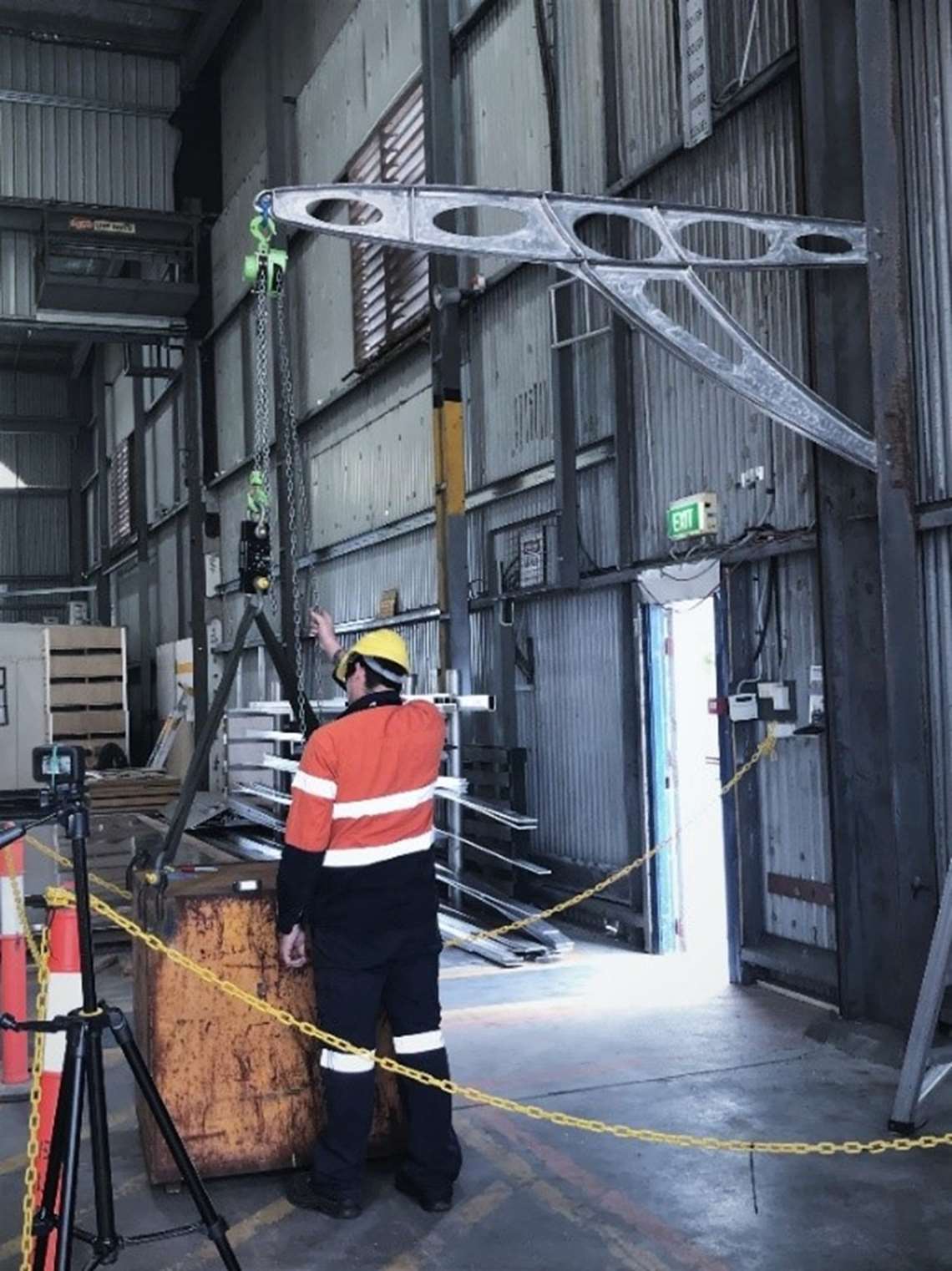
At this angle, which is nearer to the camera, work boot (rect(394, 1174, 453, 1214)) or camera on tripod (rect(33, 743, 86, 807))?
camera on tripod (rect(33, 743, 86, 807))

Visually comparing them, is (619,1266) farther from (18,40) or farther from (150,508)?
(150,508)

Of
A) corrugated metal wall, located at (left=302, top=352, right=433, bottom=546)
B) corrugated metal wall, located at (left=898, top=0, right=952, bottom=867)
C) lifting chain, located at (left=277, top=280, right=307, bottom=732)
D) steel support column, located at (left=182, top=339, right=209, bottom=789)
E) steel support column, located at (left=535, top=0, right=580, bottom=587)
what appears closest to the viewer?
corrugated metal wall, located at (left=898, top=0, right=952, bottom=867)

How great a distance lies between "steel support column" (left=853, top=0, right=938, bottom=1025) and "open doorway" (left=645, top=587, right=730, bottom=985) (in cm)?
230

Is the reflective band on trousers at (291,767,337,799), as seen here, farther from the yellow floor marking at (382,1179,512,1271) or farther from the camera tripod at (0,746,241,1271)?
the yellow floor marking at (382,1179,512,1271)

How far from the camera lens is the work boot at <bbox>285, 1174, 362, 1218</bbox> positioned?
4.44 m

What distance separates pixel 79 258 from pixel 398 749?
1519cm

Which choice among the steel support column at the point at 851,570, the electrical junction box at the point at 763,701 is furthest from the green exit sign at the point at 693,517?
the steel support column at the point at 851,570

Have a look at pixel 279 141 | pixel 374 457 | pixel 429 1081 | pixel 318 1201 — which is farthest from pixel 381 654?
pixel 279 141

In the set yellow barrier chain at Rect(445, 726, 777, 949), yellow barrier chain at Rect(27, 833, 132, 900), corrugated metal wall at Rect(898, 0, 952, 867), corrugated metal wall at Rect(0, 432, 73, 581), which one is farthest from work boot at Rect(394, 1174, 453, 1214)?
corrugated metal wall at Rect(0, 432, 73, 581)

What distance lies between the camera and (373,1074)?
4492 millimetres

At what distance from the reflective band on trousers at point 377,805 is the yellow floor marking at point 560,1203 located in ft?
4.72

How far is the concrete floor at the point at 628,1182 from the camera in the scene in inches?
162

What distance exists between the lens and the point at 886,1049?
6.03 metres

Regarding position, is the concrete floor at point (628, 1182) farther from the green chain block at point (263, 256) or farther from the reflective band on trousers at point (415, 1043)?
the green chain block at point (263, 256)
